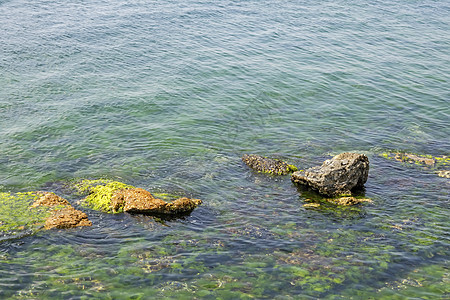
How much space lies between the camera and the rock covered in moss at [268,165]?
19.7 meters

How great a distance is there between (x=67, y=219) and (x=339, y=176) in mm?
10881

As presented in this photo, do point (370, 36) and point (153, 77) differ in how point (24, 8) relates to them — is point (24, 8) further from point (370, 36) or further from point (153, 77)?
point (370, 36)

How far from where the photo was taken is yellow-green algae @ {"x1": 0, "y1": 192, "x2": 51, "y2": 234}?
1479cm

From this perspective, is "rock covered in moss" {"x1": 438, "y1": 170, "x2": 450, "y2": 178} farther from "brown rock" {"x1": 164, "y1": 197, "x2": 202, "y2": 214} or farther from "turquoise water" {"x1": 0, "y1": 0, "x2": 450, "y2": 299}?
"brown rock" {"x1": 164, "y1": 197, "x2": 202, "y2": 214}

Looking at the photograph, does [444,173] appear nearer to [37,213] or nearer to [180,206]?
[180,206]

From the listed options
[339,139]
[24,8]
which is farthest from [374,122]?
[24,8]

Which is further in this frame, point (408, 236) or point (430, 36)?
point (430, 36)

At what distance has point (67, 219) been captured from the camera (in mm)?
14945

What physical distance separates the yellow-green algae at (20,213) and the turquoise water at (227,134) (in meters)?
0.93

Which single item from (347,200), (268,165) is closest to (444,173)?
(347,200)

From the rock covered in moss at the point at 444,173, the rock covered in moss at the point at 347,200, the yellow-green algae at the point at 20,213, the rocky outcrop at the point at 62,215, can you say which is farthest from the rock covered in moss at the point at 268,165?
the yellow-green algae at the point at 20,213

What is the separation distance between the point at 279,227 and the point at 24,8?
4354 centimetres

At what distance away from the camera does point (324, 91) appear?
30.3m

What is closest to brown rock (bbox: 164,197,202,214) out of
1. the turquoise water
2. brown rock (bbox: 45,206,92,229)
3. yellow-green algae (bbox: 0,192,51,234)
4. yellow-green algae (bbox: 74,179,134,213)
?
the turquoise water
